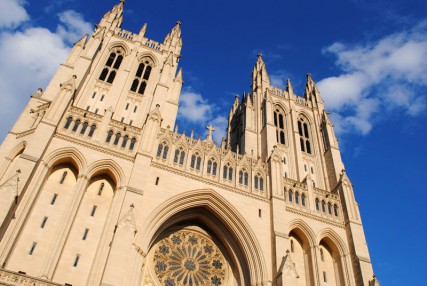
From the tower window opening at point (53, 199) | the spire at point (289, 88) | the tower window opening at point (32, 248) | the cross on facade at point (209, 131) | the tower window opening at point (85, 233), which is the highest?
the spire at point (289, 88)

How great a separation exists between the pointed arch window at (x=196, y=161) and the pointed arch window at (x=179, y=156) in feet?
2.55

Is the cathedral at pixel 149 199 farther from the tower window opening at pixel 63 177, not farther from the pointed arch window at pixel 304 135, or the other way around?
the pointed arch window at pixel 304 135

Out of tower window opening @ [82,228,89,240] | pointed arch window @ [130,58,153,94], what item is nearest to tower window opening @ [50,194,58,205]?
tower window opening @ [82,228,89,240]

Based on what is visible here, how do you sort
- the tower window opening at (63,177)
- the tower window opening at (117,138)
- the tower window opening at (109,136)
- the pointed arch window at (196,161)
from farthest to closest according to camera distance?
1. the pointed arch window at (196,161)
2. the tower window opening at (117,138)
3. the tower window opening at (109,136)
4. the tower window opening at (63,177)

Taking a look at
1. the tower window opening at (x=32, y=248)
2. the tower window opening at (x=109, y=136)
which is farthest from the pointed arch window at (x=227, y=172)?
the tower window opening at (x=32, y=248)

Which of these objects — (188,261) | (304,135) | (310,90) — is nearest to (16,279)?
(188,261)

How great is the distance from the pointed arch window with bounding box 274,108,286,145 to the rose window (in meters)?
14.6

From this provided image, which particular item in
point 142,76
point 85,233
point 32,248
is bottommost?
point 32,248

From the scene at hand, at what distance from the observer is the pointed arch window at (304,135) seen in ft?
122

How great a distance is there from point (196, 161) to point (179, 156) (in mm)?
1378

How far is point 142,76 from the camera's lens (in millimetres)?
35281

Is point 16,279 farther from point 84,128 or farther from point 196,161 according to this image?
point 196,161

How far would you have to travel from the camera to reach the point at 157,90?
3189 centimetres

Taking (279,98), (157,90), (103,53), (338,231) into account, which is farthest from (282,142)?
(103,53)
